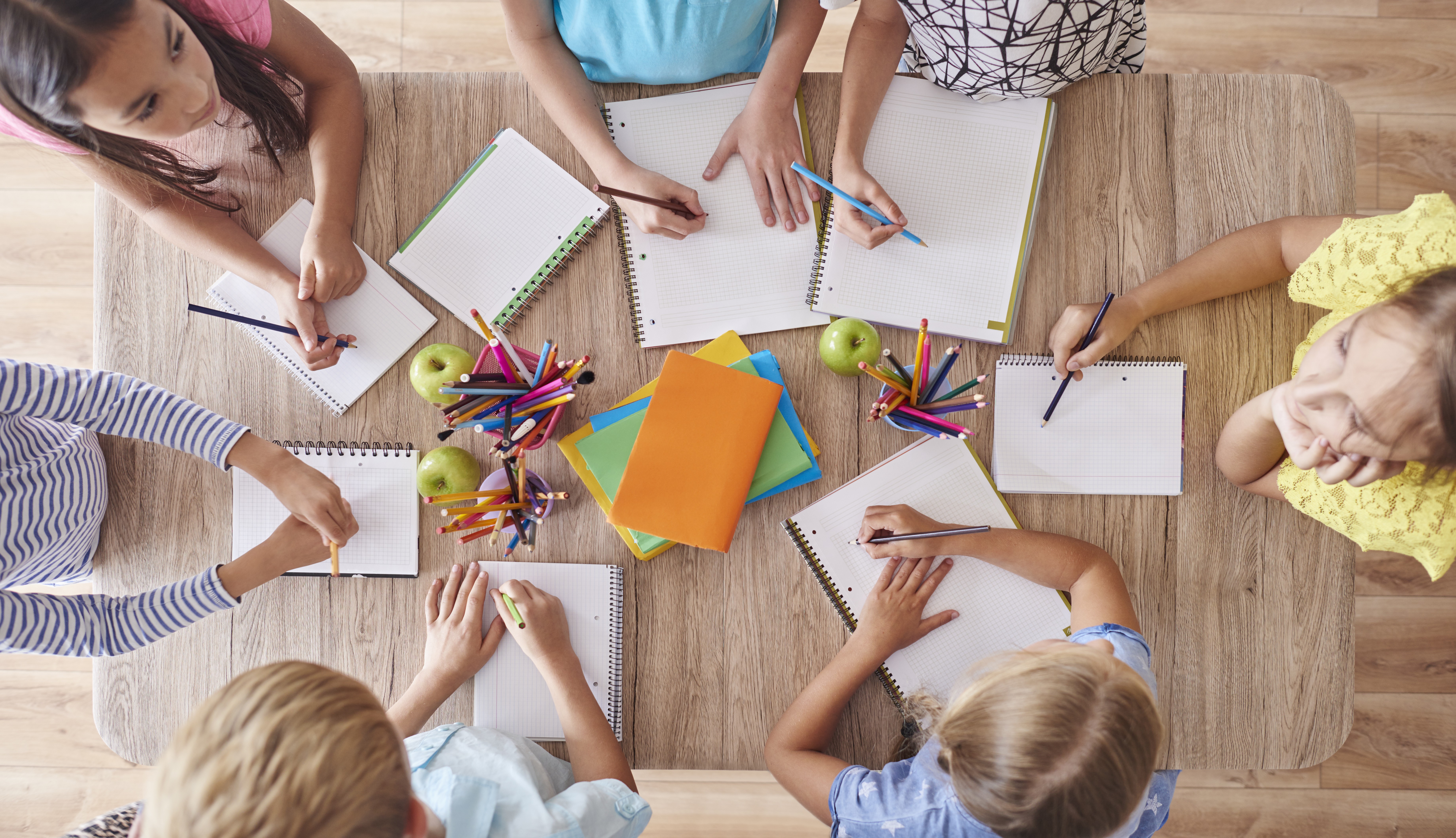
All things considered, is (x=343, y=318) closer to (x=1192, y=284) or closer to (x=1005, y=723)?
(x=1005, y=723)

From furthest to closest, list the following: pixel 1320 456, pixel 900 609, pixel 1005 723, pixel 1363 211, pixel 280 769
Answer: pixel 1363 211 → pixel 900 609 → pixel 1320 456 → pixel 1005 723 → pixel 280 769

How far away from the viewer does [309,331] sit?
1.01 meters

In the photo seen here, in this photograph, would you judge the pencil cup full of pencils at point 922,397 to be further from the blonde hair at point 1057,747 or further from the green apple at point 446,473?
the green apple at point 446,473

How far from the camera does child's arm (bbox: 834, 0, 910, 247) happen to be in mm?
1003

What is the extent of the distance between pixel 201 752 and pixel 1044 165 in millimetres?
1081

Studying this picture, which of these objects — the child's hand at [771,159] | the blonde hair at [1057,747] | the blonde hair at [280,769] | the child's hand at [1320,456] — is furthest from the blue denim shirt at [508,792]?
the child's hand at [1320,456]

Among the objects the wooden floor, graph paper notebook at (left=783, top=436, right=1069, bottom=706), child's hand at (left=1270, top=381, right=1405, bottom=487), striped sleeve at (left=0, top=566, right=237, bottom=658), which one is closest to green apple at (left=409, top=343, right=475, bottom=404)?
striped sleeve at (left=0, top=566, right=237, bottom=658)

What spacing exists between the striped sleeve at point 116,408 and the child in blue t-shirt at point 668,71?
1.86ft

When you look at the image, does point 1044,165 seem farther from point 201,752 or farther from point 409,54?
point 409,54

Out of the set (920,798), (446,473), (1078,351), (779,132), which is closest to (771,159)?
(779,132)

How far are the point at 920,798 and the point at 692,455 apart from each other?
462mm

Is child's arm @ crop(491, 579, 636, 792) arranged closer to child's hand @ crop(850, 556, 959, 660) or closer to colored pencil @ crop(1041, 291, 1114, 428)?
child's hand @ crop(850, 556, 959, 660)

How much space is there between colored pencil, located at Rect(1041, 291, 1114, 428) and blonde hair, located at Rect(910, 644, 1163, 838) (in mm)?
310

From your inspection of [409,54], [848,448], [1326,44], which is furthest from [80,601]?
[1326,44]
